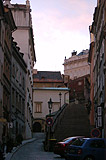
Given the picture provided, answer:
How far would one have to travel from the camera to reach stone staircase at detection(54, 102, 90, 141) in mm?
43781

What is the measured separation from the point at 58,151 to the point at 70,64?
355 feet

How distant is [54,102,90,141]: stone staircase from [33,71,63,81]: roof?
120 ft

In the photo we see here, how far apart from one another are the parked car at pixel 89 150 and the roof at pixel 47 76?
73.0 metres

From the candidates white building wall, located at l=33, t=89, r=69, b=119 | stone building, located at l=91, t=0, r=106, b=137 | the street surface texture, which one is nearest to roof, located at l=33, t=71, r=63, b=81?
white building wall, located at l=33, t=89, r=69, b=119

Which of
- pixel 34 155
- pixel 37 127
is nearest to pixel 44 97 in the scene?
pixel 37 127

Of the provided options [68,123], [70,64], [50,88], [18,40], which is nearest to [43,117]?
[50,88]

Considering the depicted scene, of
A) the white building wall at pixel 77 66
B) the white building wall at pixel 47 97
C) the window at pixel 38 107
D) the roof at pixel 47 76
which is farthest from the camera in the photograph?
the white building wall at pixel 77 66

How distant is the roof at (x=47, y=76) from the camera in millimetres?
94188

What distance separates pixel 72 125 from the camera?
46.9 metres

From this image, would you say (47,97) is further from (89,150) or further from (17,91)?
(89,150)

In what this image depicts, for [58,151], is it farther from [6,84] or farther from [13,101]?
[13,101]

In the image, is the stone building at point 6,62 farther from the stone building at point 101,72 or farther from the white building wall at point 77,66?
the white building wall at point 77,66

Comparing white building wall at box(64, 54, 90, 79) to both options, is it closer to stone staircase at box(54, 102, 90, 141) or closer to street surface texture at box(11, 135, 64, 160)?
stone staircase at box(54, 102, 90, 141)

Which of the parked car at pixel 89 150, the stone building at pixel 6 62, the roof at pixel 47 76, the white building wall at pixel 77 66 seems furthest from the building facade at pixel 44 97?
the parked car at pixel 89 150
